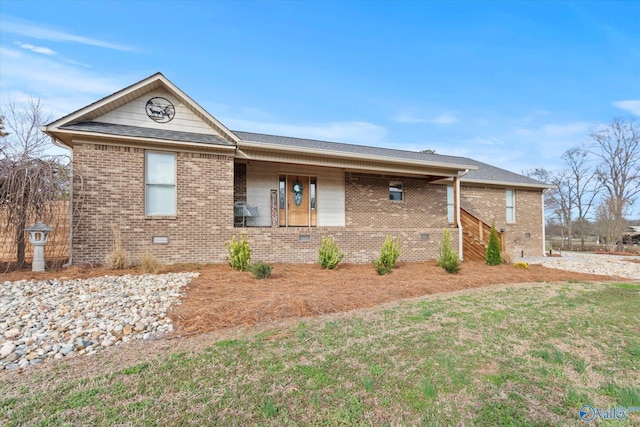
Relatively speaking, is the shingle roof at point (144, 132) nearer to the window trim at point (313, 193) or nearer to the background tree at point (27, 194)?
the background tree at point (27, 194)

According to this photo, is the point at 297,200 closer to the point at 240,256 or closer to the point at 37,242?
the point at 240,256

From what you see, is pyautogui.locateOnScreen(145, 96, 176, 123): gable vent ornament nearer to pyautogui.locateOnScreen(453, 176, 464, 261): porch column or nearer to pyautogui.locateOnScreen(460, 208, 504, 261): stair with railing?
pyautogui.locateOnScreen(453, 176, 464, 261): porch column

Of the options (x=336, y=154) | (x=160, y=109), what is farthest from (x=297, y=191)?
(x=160, y=109)

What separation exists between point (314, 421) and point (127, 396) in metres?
1.44

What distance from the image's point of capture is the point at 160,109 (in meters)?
9.06

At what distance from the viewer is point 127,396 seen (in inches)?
94.7

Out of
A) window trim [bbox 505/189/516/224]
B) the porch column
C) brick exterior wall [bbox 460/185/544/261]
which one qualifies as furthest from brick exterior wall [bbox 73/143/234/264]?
window trim [bbox 505/189/516/224]

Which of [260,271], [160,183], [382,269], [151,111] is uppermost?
[151,111]

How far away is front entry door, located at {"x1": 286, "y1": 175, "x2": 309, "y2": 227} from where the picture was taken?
11594 millimetres

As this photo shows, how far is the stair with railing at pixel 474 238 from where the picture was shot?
1170cm

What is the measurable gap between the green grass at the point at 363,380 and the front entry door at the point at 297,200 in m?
7.50
